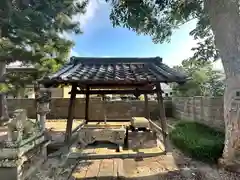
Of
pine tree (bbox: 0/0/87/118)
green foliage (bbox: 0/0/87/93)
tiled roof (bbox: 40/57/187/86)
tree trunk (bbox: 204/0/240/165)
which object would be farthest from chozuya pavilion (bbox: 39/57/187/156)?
pine tree (bbox: 0/0/87/118)

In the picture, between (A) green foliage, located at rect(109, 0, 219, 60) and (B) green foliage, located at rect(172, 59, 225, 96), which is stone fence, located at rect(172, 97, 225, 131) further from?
(A) green foliage, located at rect(109, 0, 219, 60)

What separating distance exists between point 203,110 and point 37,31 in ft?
23.9

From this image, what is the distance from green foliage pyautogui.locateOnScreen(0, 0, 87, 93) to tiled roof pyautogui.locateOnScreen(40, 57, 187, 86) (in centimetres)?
247

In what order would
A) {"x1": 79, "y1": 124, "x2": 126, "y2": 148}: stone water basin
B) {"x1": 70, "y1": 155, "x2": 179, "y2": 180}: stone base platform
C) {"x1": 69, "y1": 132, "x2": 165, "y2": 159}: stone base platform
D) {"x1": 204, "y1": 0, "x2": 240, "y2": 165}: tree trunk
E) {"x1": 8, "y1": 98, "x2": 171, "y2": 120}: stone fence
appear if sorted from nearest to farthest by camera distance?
1. {"x1": 70, "y1": 155, "x2": 179, "y2": 180}: stone base platform
2. {"x1": 204, "y1": 0, "x2": 240, "y2": 165}: tree trunk
3. {"x1": 69, "y1": 132, "x2": 165, "y2": 159}: stone base platform
4. {"x1": 79, "y1": 124, "x2": 126, "y2": 148}: stone water basin
5. {"x1": 8, "y1": 98, "x2": 171, "y2": 120}: stone fence

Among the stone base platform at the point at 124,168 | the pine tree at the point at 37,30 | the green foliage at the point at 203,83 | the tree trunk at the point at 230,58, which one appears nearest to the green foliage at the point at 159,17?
the tree trunk at the point at 230,58

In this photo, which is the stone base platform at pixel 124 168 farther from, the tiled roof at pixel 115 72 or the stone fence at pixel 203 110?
the stone fence at pixel 203 110

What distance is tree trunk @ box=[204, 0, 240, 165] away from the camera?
4.16 meters

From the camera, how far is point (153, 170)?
170 inches

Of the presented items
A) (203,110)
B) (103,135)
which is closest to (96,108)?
(203,110)

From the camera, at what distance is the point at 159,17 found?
561 cm

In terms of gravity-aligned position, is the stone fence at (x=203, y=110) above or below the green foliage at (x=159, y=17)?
below

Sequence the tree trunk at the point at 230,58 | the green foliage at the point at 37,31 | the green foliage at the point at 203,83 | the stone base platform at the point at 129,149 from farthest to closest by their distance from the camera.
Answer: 1. the green foliage at the point at 203,83
2. the green foliage at the point at 37,31
3. the stone base platform at the point at 129,149
4. the tree trunk at the point at 230,58

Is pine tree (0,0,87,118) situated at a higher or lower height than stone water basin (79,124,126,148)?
higher

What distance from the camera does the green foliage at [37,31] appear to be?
8719 mm
